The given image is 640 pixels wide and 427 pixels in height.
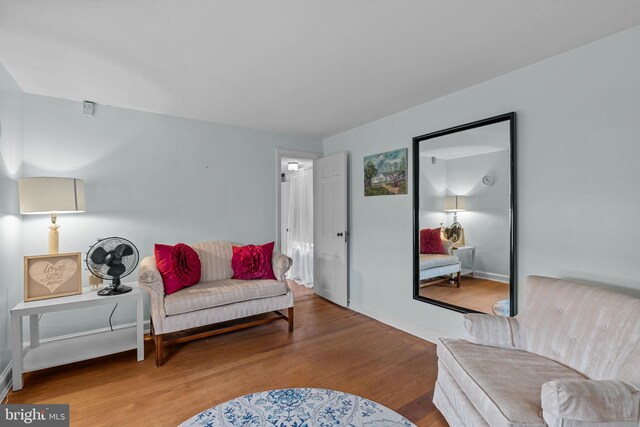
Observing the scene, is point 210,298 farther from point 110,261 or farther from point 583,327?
point 583,327

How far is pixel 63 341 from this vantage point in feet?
8.54

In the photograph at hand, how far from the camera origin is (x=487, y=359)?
1672mm

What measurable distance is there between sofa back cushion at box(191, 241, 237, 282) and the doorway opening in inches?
65.0

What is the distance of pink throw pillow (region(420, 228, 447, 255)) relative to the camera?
2912 mm

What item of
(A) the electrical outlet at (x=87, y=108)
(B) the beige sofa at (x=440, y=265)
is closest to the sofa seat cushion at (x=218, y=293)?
(B) the beige sofa at (x=440, y=265)

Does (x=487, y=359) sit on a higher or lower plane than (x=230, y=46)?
lower

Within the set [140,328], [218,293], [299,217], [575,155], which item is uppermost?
[575,155]

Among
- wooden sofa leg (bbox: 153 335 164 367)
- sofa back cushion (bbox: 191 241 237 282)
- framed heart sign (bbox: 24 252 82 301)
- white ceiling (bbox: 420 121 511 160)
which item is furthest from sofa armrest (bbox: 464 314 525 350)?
framed heart sign (bbox: 24 252 82 301)

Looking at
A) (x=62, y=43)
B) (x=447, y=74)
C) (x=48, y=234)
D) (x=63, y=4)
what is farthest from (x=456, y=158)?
(x=48, y=234)

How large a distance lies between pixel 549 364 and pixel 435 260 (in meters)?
1.36

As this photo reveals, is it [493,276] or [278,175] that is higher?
[278,175]

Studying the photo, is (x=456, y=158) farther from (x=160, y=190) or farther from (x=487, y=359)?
(x=160, y=190)

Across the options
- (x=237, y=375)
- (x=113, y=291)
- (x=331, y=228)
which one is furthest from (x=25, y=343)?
(x=331, y=228)

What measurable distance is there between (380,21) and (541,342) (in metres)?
2.12
